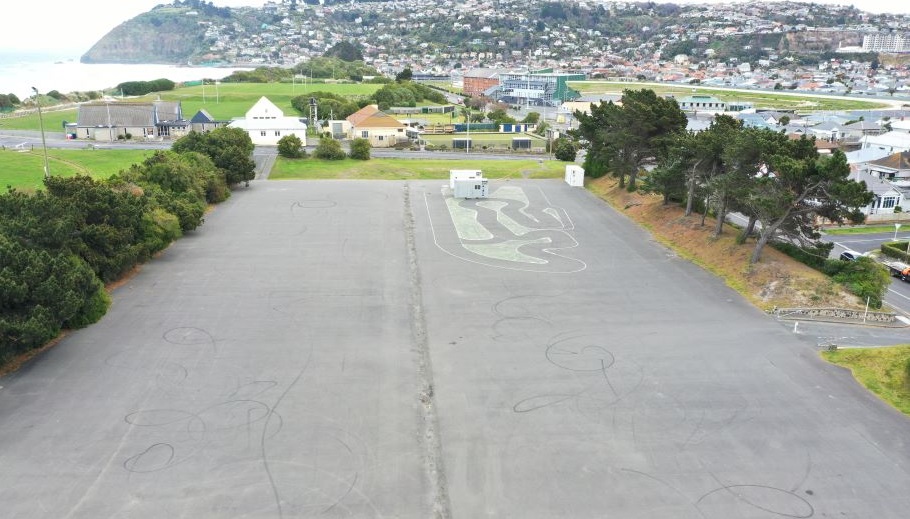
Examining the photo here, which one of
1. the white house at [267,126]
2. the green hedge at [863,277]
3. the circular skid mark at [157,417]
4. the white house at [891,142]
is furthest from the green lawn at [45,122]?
Result: the white house at [891,142]

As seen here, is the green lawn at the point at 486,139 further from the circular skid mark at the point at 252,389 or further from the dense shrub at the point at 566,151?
the circular skid mark at the point at 252,389

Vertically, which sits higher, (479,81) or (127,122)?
Answer: (479,81)

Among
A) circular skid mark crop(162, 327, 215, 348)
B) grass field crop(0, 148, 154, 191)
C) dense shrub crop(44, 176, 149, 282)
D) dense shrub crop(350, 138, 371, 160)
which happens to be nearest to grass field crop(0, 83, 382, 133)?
grass field crop(0, 148, 154, 191)

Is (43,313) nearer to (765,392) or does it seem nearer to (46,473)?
(46,473)

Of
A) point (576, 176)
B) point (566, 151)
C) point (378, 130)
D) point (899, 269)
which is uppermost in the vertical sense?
point (378, 130)

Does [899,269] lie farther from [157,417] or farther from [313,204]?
[313,204]

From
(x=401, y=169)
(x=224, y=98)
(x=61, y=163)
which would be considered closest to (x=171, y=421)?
(x=401, y=169)
